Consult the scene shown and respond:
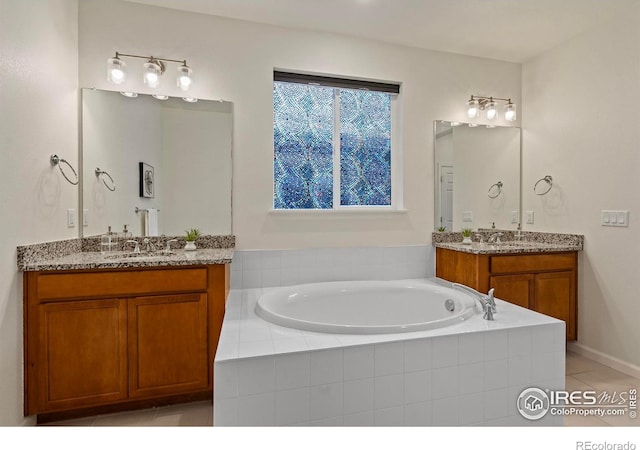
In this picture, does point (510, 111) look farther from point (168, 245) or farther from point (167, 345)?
point (167, 345)

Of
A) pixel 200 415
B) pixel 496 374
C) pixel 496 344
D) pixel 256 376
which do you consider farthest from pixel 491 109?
pixel 200 415

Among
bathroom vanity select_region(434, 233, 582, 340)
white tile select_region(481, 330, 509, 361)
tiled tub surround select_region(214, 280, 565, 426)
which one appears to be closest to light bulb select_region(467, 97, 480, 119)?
bathroom vanity select_region(434, 233, 582, 340)

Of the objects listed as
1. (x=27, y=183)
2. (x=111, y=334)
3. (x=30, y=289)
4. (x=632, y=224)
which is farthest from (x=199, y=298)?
(x=632, y=224)

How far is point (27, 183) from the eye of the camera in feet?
6.16

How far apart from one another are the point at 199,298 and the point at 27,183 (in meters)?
1.07

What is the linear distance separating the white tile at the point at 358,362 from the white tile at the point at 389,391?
0.19 ft

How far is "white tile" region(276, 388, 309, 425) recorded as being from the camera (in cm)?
141

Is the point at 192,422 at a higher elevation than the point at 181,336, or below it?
below

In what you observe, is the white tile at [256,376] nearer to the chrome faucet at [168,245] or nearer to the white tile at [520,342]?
the white tile at [520,342]

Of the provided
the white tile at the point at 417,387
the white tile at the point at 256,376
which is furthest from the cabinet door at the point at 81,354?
the white tile at the point at 417,387

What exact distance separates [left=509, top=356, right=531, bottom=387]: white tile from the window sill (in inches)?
60.2

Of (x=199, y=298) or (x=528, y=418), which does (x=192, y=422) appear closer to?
(x=199, y=298)

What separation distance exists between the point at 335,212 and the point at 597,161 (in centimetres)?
200

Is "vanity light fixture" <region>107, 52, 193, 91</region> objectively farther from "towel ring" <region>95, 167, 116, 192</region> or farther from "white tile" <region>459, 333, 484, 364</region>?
"white tile" <region>459, 333, 484, 364</region>
